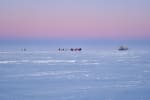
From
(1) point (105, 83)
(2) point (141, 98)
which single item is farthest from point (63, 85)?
(2) point (141, 98)

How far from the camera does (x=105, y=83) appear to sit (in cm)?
1895

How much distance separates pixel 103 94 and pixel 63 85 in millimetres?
3456

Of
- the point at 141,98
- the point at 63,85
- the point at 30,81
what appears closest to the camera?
the point at 141,98

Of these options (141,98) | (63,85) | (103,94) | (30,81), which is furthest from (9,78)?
(141,98)

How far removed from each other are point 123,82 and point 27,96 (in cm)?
→ 668

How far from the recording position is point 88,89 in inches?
669

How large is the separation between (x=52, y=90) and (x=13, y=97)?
2.47 m

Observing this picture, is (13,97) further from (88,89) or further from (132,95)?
(132,95)

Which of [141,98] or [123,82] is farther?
[123,82]

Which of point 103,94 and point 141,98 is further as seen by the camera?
point 103,94

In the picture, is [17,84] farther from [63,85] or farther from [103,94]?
[103,94]

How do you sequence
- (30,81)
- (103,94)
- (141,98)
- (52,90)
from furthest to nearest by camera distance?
(30,81) → (52,90) → (103,94) → (141,98)

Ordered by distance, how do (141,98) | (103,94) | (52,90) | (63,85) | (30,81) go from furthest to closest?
1. (30,81)
2. (63,85)
3. (52,90)
4. (103,94)
5. (141,98)

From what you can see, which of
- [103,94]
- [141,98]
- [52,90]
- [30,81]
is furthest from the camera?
[30,81]
